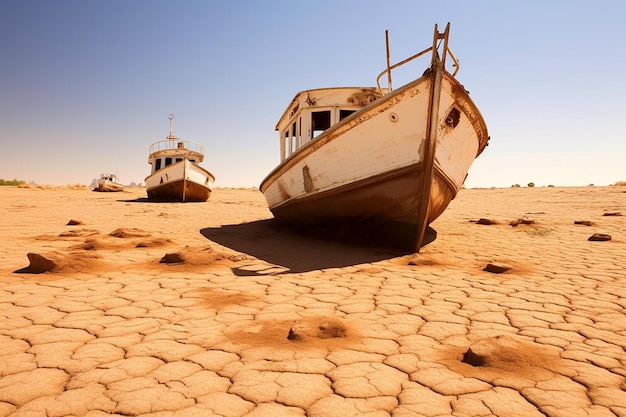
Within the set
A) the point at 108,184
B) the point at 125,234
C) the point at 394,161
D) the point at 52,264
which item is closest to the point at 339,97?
the point at 394,161

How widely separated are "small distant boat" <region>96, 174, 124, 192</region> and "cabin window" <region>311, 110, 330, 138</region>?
1884 cm

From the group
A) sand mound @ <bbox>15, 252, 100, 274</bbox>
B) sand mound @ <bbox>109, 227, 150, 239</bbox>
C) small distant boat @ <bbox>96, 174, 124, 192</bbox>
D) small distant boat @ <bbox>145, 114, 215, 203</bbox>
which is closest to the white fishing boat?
sand mound @ <bbox>109, 227, 150, 239</bbox>

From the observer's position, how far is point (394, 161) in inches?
188

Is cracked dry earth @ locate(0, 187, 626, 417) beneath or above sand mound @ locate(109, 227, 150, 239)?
beneath

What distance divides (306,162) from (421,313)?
3.31 metres

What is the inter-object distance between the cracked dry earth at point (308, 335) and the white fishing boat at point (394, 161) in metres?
0.73

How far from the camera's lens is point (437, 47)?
14.8 ft

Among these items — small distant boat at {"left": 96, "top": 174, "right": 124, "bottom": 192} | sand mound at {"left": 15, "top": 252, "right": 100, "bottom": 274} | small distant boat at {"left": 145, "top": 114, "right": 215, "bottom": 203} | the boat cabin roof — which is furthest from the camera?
small distant boat at {"left": 96, "top": 174, "right": 124, "bottom": 192}

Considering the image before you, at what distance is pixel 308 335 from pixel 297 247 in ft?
10.9

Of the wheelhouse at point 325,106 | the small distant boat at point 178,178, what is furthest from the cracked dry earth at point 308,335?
the small distant boat at point 178,178

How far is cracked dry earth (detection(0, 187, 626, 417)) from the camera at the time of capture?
5.22 feet

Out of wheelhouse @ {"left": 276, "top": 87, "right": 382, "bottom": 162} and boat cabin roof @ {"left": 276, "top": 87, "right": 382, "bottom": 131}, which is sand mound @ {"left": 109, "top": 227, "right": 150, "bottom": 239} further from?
boat cabin roof @ {"left": 276, "top": 87, "right": 382, "bottom": 131}

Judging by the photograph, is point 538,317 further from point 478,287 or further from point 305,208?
point 305,208

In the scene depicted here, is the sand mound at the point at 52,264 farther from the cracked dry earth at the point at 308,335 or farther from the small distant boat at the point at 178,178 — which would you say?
the small distant boat at the point at 178,178
